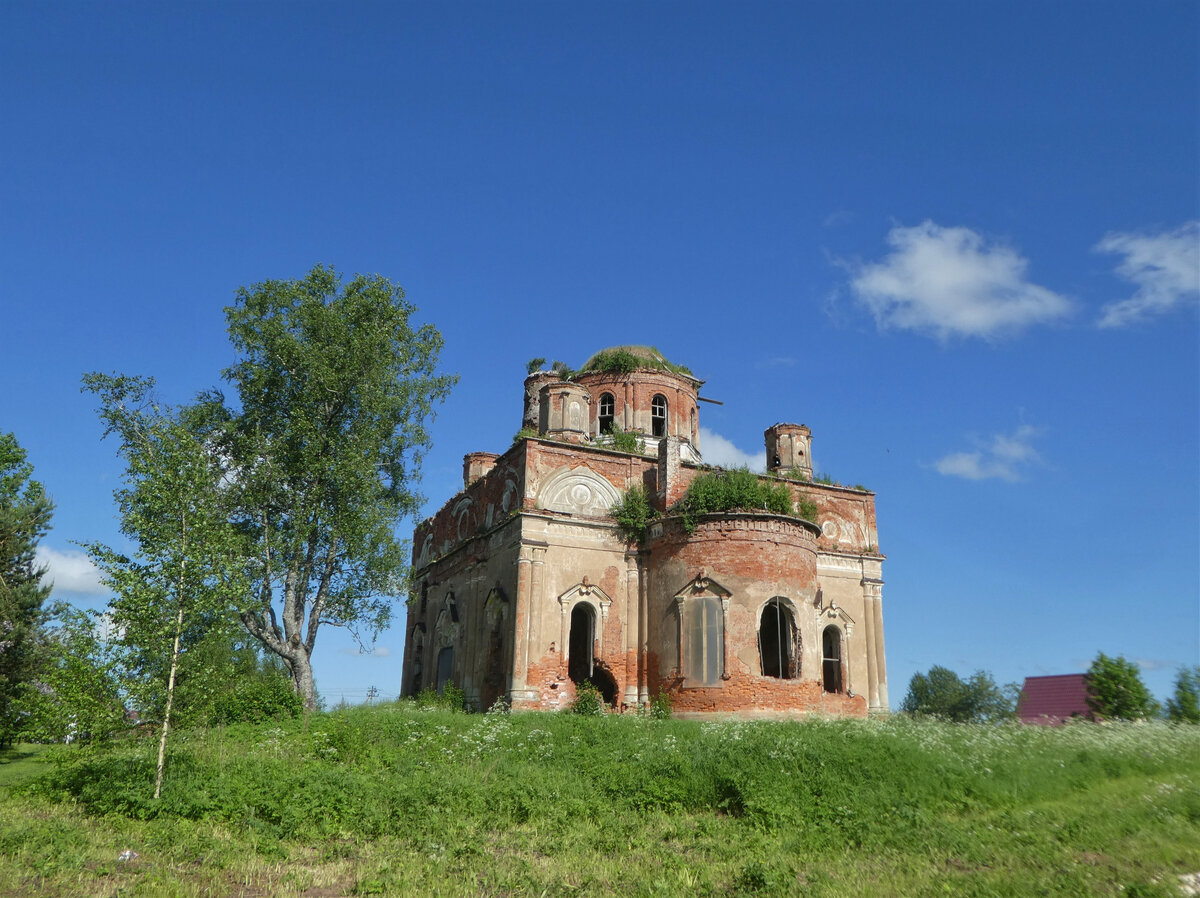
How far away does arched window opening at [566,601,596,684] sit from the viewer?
23006mm

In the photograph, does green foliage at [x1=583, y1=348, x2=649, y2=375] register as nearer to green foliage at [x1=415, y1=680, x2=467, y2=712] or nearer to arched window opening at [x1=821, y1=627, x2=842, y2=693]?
arched window opening at [x1=821, y1=627, x2=842, y2=693]

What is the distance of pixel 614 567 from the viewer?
77.1 ft

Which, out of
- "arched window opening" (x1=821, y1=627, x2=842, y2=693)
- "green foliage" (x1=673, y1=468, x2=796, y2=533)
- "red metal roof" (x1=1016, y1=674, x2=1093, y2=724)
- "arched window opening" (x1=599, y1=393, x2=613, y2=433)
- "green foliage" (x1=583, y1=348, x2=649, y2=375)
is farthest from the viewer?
"red metal roof" (x1=1016, y1=674, x2=1093, y2=724)

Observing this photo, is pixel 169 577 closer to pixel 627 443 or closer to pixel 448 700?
pixel 448 700

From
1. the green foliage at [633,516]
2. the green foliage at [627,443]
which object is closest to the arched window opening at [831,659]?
the green foliage at [633,516]

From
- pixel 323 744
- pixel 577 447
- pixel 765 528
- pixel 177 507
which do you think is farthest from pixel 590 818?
pixel 577 447

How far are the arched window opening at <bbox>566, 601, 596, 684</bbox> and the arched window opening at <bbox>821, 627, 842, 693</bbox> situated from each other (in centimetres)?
712

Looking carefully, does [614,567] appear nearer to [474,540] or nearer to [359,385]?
[474,540]

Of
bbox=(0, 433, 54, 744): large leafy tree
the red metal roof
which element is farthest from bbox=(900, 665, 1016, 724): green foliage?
bbox=(0, 433, 54, 744): large leafy tree

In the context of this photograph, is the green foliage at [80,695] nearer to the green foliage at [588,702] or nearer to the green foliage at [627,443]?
the green foliage at [588,702]

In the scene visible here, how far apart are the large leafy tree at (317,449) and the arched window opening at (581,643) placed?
16.9 feet

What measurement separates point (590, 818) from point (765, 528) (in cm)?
1165

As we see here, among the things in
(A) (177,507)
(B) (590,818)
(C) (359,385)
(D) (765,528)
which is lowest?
(B) (590,818)

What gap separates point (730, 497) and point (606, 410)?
26.9 feet
